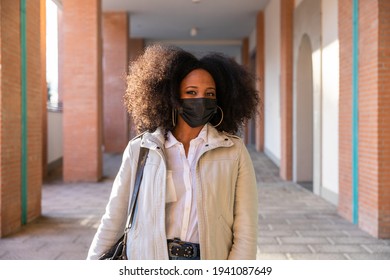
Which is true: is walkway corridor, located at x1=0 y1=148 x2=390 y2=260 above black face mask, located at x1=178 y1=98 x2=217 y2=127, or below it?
below

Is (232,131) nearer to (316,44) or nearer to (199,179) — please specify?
(199,179)

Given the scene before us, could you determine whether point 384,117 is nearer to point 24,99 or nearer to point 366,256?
point 366,256

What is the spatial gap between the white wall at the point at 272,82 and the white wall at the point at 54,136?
509cm

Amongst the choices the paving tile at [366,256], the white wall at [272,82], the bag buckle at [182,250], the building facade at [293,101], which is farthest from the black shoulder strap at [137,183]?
the white wall at [272,82]

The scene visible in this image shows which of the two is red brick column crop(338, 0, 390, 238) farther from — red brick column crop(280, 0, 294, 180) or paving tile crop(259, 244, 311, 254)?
red brick column crop(280, 0, 294, 180)

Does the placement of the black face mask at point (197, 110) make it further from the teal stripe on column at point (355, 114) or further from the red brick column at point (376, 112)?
the teal stripe on column at point (355, 114)

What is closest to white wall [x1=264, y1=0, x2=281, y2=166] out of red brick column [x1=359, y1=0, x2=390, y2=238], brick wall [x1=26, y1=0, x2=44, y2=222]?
red brick column [x1=359, y1=0, x2=390, y2=238]

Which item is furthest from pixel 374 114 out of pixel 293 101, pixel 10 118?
pixel 293 101

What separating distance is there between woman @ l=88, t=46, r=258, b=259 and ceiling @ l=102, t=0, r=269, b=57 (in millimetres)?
9467

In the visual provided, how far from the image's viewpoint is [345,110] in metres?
5.66

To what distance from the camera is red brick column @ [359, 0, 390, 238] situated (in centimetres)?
464

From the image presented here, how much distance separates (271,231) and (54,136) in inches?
271

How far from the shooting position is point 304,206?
6.59 meters

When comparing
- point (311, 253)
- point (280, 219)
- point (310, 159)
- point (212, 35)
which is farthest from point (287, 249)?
point (212, 35)
